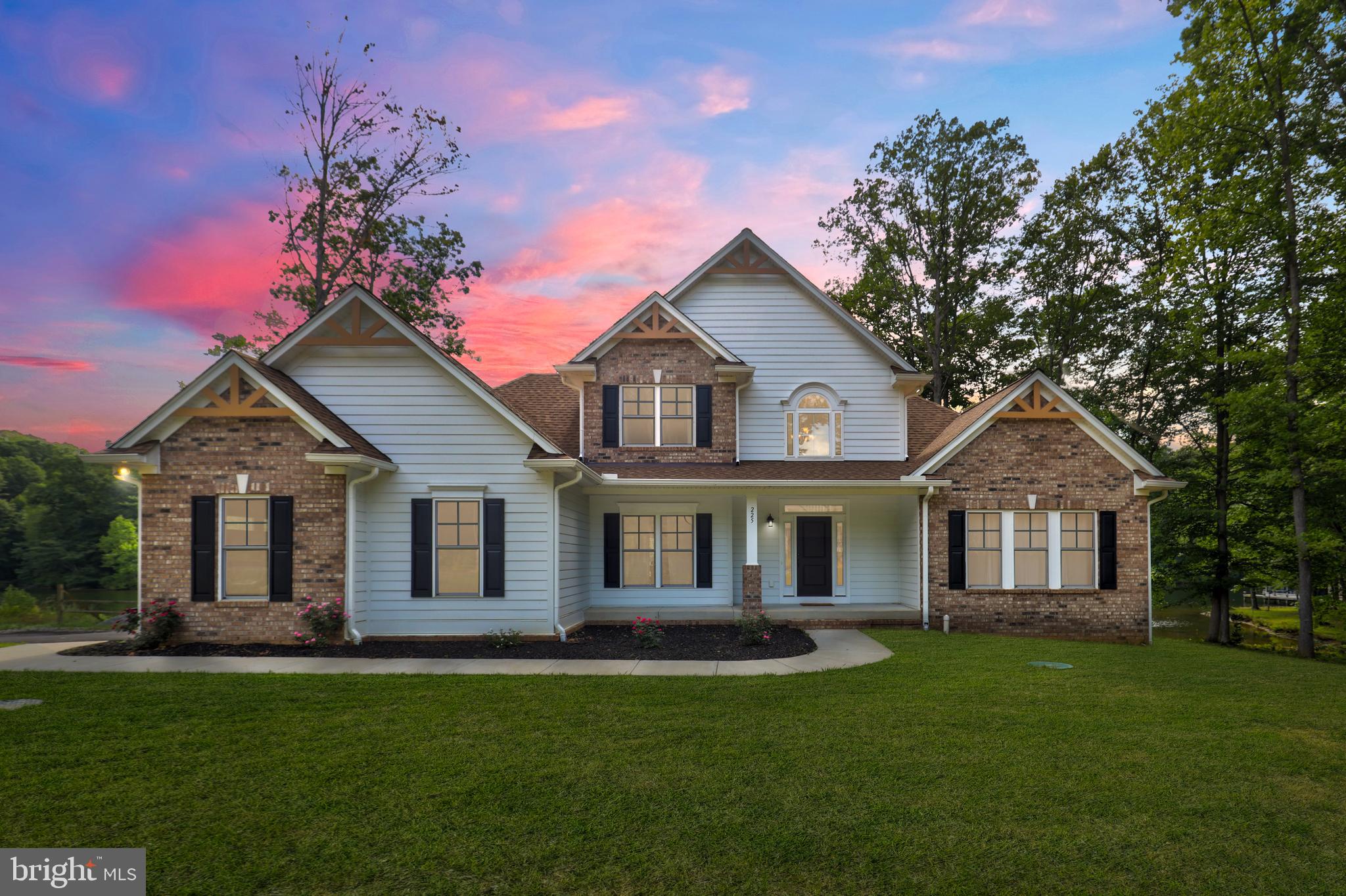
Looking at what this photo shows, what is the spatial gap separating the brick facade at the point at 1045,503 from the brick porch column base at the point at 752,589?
3664 mm

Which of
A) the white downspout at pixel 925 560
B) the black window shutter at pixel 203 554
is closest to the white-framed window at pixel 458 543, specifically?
the black window shutter at pixel 203 554

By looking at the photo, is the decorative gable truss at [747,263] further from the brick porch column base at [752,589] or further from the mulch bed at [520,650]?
the mulch bed at [520,650]

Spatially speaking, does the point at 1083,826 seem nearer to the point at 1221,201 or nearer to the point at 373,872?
the point at 373,872

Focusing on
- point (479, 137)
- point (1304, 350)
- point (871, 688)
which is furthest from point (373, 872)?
point (479, 137)

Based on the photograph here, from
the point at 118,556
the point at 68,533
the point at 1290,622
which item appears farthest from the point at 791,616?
the point at 68,533

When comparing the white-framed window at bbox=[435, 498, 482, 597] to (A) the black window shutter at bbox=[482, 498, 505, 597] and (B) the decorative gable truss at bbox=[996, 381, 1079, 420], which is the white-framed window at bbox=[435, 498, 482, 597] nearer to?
(A) the black window shutter at bbox=[482, 498, 505, 597]

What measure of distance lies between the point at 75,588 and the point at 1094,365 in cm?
5505

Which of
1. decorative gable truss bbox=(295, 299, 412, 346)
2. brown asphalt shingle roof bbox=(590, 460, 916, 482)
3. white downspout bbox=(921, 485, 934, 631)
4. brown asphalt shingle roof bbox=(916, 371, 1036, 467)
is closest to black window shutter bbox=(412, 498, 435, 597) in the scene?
decorative gable truss bbox=(295, 299, 412, 346)

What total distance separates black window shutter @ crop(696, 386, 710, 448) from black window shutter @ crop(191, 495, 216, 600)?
911 centimetres

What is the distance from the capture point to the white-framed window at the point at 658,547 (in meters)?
15.0

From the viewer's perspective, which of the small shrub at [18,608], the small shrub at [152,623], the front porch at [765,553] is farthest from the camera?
the small shrub at [18,608]

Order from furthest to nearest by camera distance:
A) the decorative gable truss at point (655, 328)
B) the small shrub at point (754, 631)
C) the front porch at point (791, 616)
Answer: the decorative gable truss at point (655, 328), the front porch at point (791, 616), the small shrub at point (754, 631)

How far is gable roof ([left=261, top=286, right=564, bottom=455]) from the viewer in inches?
461

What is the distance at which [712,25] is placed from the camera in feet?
41.7
